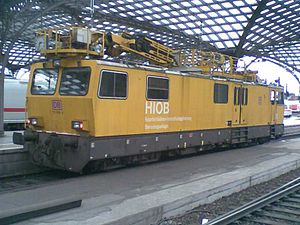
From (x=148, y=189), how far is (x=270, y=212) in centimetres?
255

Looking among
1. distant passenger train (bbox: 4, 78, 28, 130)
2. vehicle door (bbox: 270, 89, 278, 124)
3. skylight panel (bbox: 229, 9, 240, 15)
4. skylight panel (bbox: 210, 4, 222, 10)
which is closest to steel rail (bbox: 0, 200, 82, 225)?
vehicle door (bbox: 270, 89, 278, 124)

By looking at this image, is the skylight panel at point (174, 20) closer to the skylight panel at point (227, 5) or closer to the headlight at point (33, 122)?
the skylight panel at point (227, 5)

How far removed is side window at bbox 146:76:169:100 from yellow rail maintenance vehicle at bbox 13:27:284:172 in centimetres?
3

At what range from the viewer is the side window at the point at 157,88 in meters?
12.6

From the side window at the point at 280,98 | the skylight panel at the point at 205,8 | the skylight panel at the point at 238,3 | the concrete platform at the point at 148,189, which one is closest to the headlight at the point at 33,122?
the concrete platform at the point at 148,189

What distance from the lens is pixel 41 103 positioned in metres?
11.8

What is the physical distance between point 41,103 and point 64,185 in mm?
2952

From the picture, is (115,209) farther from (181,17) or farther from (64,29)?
(181,17)

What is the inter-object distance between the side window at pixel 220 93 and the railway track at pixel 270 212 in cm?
676

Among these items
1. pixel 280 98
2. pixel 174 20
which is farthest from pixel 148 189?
pixel 174 20

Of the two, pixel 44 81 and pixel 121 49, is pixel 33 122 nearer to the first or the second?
pixel 44 81

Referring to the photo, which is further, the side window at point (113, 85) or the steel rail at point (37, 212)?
the side window at point (113, 85)

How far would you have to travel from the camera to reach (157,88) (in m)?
12.9

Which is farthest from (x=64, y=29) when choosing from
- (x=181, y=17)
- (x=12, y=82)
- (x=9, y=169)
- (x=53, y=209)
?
(x=181, y=17)
